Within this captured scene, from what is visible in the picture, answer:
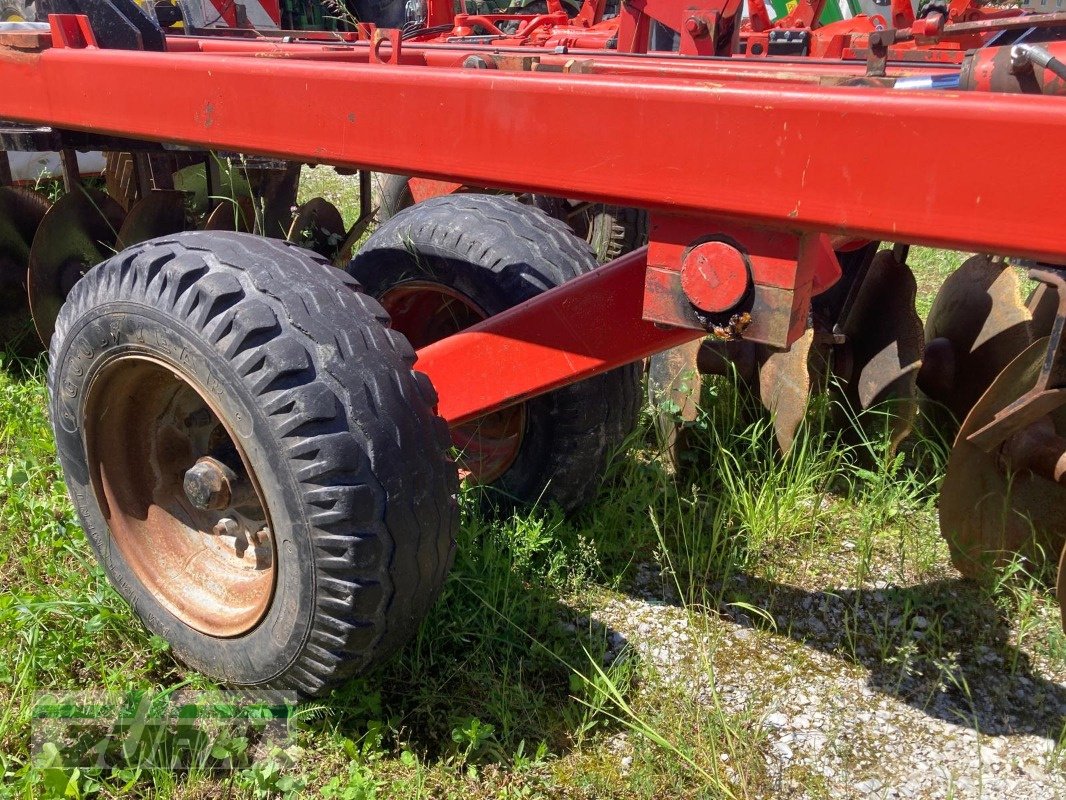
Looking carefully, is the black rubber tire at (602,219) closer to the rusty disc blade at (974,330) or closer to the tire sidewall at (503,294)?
the rusty disc blade at (974,330)

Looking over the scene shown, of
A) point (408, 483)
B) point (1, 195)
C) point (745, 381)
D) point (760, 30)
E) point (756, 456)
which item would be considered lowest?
point (756, 456)

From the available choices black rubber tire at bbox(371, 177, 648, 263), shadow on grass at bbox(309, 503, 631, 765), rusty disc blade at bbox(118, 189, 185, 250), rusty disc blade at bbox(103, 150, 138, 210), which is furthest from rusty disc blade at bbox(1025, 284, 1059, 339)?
rusty disc blade at bbox(103, 150, 138, 210)

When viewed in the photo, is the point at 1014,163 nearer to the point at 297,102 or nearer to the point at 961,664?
the point at 297,102

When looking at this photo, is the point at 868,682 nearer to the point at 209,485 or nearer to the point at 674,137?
the point at 674,137

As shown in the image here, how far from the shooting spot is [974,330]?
2977mm

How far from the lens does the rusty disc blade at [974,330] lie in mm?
2844

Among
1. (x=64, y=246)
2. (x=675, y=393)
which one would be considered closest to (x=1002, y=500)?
(x=675, y=393)

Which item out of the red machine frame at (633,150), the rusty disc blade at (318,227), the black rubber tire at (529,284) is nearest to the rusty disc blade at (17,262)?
the rusty disc blade at (318,227)

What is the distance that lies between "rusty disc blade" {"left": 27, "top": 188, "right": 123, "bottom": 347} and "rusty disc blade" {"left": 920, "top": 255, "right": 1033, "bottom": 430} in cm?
289

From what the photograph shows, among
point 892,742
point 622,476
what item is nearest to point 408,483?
point 892,742

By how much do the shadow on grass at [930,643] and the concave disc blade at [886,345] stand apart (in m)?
0.62

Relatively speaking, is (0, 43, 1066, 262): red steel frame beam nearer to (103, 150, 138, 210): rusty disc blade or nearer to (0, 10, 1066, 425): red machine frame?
(0, 10, 1066, 425): red machine frame

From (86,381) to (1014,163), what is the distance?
1760 mm

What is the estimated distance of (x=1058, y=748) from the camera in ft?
6.57
